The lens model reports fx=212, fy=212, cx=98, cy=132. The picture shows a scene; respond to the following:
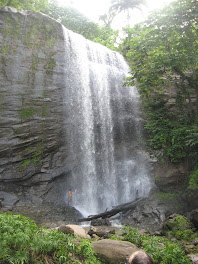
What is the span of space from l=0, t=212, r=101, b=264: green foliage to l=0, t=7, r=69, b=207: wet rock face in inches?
303

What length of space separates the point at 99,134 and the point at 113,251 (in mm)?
10480

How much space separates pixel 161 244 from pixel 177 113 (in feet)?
36.8

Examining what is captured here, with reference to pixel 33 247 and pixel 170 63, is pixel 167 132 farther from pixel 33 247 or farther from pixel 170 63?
pixel 33 247

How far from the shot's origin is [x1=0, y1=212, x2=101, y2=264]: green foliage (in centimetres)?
340

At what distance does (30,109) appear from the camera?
1296cm

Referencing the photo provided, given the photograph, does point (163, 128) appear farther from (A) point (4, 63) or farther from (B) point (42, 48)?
(A) point (4, 63)

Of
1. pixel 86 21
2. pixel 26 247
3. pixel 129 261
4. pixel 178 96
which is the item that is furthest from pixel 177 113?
pixel 86 21

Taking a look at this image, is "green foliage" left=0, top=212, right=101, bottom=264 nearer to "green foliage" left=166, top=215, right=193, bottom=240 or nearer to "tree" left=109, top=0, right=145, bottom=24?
"green foliage" left=166, top=215, right=193, bottom=240

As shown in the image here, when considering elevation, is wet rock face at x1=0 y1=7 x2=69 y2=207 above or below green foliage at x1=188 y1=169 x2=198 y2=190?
above

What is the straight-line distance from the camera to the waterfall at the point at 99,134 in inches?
532

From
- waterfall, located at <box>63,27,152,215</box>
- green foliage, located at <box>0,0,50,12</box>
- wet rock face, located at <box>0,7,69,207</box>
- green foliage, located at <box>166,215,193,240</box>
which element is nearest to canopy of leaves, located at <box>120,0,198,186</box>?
waterfall, located at <box>63,27,152,215</box>

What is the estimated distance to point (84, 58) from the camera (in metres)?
16.4

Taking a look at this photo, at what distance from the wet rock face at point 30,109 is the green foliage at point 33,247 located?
7.70 metres

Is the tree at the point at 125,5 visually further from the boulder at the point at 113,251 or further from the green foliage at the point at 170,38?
the boulder at the point at 113,251
